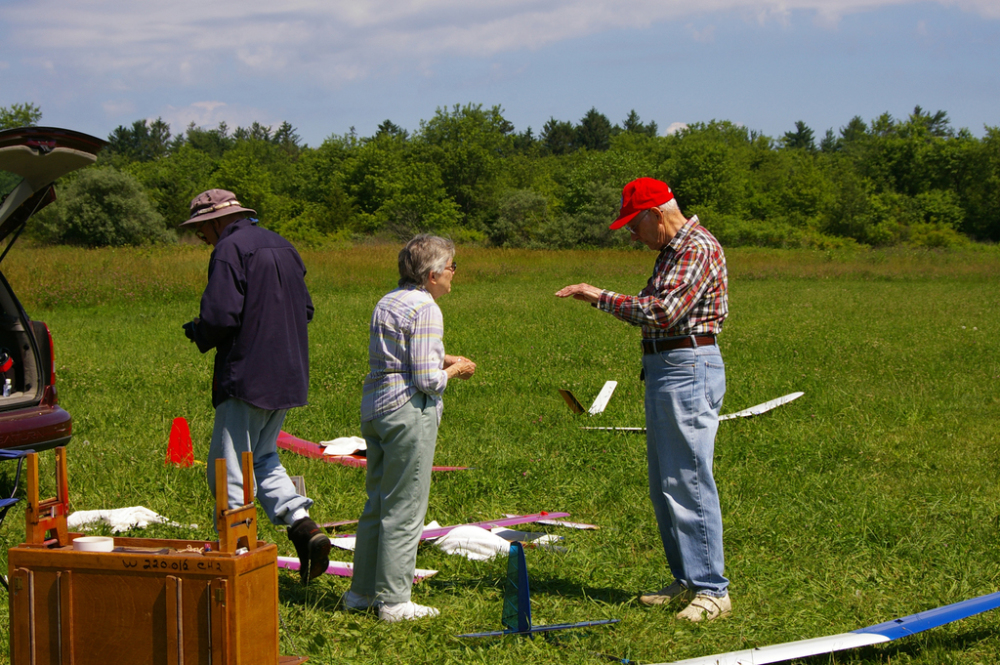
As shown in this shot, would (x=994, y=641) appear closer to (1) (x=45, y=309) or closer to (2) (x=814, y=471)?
(2) (x=814, y=471)

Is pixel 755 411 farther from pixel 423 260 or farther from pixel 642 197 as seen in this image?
pixel 423 260

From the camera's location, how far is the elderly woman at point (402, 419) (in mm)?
3332

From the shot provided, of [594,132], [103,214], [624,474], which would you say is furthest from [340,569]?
[594,132]

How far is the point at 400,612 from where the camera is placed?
136 inches

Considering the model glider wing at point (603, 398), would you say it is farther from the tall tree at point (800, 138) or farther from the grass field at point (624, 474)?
the tall tree at point (800, 138)

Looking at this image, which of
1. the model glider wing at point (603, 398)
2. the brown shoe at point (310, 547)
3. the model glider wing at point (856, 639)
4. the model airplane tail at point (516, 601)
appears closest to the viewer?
the model glider wing at point (856, 639)

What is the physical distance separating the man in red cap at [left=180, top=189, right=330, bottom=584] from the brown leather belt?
1.67 meters

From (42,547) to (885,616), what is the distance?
3.27m

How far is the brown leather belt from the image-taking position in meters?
3.49

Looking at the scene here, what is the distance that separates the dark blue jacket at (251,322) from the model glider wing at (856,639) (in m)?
2.14

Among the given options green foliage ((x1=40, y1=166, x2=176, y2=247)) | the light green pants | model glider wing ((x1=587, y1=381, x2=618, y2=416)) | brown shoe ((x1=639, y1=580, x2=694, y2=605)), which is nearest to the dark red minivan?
the light green pants

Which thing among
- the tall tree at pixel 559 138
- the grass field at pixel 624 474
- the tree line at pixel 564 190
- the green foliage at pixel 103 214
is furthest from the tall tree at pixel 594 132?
the grass field at pixel 624 474

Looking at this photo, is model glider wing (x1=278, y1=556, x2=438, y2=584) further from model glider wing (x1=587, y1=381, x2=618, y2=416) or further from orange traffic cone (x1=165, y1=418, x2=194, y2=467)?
model glider wing (x1=587, y1=381, x2=618, y2=416)

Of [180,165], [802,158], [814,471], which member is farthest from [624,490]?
[802,158]
